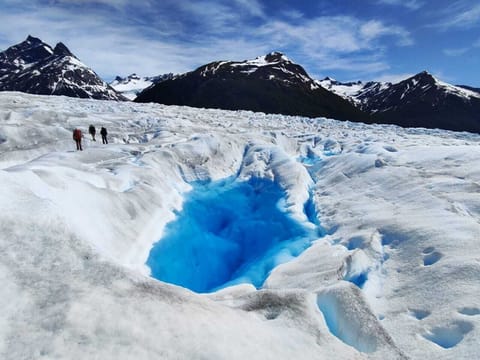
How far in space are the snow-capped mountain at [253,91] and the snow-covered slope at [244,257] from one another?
375ft

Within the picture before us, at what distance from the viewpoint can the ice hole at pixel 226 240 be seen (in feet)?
35.7

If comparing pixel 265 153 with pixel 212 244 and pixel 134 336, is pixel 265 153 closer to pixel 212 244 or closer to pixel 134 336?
pixel 212 244

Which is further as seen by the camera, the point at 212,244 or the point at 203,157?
the point at 203,157

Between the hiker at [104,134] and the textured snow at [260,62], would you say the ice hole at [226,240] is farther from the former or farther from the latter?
the textured snow at [260,62]

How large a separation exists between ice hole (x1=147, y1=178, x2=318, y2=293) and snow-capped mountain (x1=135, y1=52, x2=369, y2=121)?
114702 millimetres

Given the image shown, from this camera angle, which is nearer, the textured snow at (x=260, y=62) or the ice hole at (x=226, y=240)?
the ice hole at (x=226, y=240)

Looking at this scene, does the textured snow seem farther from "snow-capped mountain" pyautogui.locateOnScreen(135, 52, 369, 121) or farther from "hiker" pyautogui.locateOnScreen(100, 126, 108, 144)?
"hiker" pyautogui.locateOnScreen(100, 126, 108, 144)

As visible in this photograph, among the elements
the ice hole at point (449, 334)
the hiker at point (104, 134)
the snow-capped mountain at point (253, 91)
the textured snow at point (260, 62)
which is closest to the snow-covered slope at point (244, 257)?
the ice hole at point (449, 334)

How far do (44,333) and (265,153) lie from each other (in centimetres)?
1818

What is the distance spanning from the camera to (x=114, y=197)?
12.1 metres

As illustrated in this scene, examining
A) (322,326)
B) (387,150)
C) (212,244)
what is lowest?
(212,244)

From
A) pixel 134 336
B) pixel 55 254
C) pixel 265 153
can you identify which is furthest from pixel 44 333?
pixel 265 153

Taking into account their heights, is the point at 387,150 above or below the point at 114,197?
above

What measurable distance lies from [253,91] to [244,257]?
133 meters
